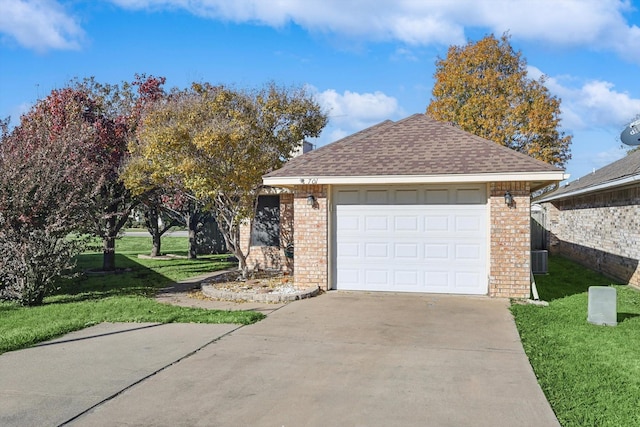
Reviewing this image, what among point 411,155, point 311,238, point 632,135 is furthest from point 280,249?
point 632,135

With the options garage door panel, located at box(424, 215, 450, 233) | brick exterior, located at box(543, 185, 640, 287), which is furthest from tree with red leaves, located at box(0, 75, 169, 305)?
brick exterior, located at box(543, 185, 640, 287)

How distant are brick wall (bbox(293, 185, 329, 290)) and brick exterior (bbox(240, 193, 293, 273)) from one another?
3.12 meters

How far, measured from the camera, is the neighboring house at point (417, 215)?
10383 millimetres

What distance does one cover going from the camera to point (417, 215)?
11086mm

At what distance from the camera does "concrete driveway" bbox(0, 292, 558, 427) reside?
4629 mm

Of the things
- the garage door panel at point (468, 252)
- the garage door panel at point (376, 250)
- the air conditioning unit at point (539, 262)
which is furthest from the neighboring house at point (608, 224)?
the garage door panel at point (376, 250)

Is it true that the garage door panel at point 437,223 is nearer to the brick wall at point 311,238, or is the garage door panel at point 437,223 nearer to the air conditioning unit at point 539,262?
the brick wall at point 311,238

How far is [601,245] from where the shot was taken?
15.4 metres

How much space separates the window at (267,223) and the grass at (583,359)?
24.7ft

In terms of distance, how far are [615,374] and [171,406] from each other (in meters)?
4.69

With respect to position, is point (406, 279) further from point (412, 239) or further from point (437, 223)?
point (437, 223)

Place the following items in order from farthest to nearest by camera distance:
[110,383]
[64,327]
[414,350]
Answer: [64,327] < [414,350] < [110,383]

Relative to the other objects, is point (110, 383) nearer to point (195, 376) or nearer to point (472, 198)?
point (195, 376)

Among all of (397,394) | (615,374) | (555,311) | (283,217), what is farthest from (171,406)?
(283,217)
